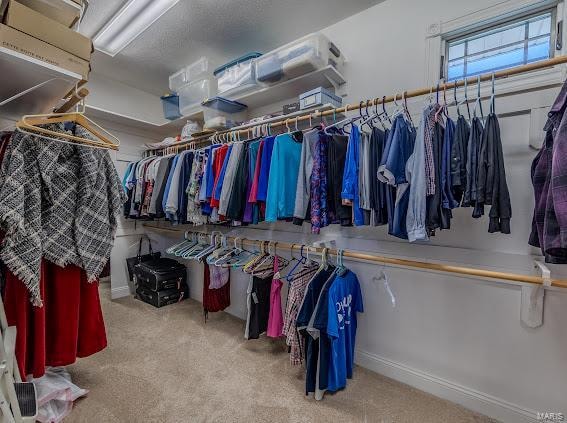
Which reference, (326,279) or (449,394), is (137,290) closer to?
(326,279)

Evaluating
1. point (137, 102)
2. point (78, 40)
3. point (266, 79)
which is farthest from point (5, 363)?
point (137, 102)

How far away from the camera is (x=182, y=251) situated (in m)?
2.54

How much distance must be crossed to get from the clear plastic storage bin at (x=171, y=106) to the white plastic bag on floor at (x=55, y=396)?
2373mm

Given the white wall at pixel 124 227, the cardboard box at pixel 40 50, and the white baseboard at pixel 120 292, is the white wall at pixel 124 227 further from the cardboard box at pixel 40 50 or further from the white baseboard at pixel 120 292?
the cardboard box at pixel 40 50

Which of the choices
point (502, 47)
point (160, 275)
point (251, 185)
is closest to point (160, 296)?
point (160, 275)

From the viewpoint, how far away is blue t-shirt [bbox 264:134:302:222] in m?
1.68

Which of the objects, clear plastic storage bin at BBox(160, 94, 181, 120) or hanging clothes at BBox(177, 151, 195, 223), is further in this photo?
clear plastic storage bin at BBox(160, 94, 181, 120)

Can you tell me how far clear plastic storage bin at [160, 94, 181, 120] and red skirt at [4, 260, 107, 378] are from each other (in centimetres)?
207

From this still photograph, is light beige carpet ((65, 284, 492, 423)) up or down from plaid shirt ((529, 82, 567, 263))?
down

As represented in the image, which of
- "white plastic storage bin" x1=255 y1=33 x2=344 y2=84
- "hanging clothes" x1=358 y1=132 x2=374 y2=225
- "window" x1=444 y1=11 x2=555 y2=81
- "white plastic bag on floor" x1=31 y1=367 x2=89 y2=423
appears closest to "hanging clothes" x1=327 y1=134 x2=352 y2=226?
"hanging clothes" x1=358 y1=132 x2=374 y2=225

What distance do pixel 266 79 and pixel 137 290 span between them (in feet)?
8.81

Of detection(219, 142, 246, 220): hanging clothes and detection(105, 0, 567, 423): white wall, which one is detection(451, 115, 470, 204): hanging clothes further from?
detection(219, 142, 246, 220): hanging clothes

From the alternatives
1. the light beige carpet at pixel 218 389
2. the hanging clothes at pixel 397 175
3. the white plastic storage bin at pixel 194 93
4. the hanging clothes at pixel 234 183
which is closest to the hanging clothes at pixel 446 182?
the hanging clothes at pixel 397 175

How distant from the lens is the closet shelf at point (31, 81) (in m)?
0.98
